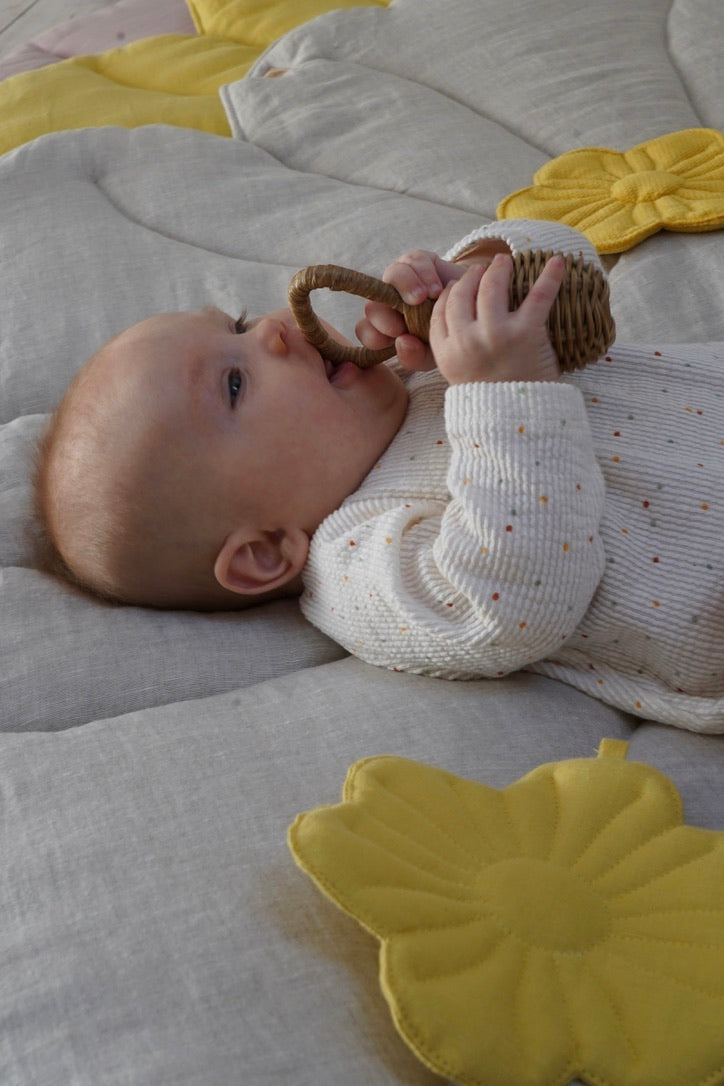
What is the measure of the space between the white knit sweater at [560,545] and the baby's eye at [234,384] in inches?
5.4

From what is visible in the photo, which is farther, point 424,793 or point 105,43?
point 105,43

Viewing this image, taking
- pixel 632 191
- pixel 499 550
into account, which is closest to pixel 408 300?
pixel 499 550

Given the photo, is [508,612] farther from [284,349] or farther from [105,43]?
[105,43]

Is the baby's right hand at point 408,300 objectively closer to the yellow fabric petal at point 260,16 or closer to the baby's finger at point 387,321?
the baby's finger at point 387,321


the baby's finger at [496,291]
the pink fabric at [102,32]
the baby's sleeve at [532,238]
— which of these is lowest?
the baby's sleeve at [532,238]

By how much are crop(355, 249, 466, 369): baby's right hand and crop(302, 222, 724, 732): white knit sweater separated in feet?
0.22

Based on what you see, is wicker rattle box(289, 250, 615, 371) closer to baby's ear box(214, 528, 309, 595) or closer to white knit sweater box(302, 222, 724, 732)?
white knit sweater box(302, 222, 724, 732)

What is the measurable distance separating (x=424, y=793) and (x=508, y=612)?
19 centimetres

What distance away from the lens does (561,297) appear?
0.97 metres

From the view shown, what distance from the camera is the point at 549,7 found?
5.87 feet

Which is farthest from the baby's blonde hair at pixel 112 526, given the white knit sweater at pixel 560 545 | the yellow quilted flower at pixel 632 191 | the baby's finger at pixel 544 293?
the yellow quilted flower at pixel 632 191

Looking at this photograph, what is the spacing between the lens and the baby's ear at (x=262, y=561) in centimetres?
107

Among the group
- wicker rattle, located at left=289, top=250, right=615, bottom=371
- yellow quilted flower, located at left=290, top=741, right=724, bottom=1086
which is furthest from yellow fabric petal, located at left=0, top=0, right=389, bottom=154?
yellow quilted flower, located at left=290, top=741, right=724, bottom=1086

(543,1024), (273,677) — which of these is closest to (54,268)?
(273,677)
